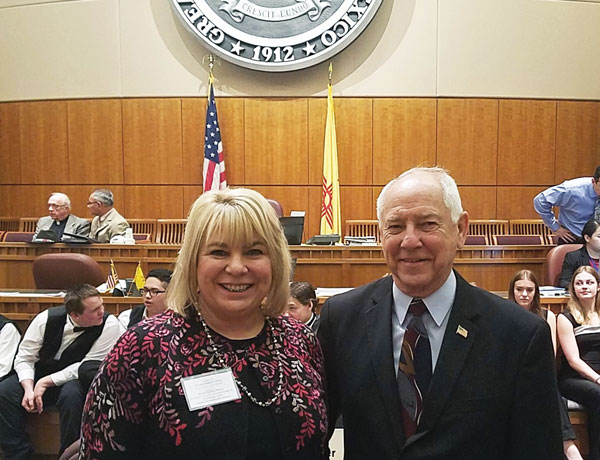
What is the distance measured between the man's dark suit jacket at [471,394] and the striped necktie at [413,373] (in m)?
0.02

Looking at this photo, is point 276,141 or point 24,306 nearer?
point 24,306

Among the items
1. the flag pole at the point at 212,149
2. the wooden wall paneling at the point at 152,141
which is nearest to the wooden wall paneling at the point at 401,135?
the flag pole at the point at 212,149

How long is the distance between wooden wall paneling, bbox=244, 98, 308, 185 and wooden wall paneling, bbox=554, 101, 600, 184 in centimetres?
395

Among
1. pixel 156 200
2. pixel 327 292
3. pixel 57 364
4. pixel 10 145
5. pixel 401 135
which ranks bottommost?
pixel 57 364

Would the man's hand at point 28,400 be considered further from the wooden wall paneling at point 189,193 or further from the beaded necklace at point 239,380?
the wooden wall paneling at point 189,193

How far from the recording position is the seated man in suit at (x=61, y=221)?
635 centimetres

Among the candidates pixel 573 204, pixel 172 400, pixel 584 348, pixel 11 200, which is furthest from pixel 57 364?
pixel 11 200

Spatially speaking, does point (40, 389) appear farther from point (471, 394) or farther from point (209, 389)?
point (471, 394)

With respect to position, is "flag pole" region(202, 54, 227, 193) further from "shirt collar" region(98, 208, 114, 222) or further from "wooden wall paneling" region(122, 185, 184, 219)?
"shirt collar" region(98, 208, 114, 222)

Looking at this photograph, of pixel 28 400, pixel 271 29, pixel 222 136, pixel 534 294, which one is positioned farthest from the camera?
pixel 222 136

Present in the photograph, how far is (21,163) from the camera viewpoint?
8586 mm

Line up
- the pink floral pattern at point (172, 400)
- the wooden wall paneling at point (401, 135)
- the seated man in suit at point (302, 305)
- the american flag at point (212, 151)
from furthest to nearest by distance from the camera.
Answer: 1. the wooden wall paneling at point (401, 135)
2. the american flag at point (212, 151)
3. the seated man in suit at point (302, 305)
4. the pink floral pattern at point (172, 400)

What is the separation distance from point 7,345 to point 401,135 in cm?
624

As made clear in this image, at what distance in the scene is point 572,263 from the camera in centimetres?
471
